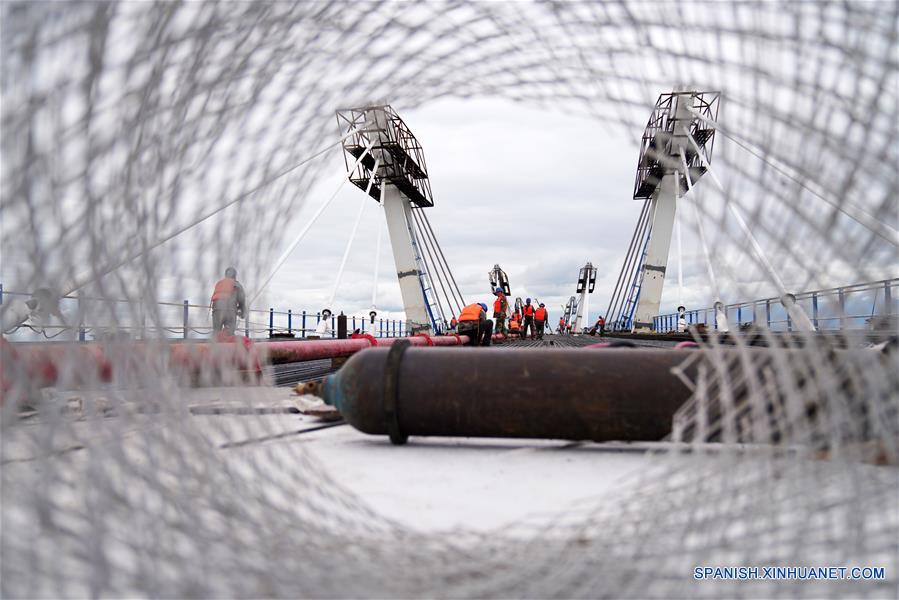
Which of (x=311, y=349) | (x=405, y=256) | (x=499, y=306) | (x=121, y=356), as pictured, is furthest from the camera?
(x=405, y=256)

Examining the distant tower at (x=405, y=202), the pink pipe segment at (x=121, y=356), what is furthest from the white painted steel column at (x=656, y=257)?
the pink pipe segment at (x=121, y=356)

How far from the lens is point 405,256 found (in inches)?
878

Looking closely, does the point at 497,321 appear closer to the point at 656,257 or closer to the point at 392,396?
the point at 656,257

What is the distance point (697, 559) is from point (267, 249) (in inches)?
74.1

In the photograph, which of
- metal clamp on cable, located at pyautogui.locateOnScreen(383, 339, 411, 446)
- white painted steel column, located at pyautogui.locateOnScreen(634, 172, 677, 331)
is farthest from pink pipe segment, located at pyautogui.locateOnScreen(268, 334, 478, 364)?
white painted steel column, located at pyautogui.locateOnScreen(634, 172, 677, 331)

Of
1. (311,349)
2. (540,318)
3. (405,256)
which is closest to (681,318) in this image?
(540,318)

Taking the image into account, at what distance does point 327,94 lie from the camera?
2328 mm

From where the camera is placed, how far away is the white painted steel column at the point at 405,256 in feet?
71.0

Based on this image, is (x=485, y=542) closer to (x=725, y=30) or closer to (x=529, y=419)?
(x=529, y=419)

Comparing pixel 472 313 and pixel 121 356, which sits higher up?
pixel 472 313

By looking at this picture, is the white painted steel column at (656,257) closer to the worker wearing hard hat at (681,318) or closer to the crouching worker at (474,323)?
the worker wearing hard hat at (681,318)

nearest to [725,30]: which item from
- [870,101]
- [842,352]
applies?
[870,101]

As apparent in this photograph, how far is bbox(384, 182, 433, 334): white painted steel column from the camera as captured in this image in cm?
2164

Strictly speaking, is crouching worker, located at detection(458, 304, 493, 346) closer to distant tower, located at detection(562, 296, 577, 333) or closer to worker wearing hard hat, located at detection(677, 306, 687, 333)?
worker wearing hard hat, located at detection(677, 306, 687, 333)
